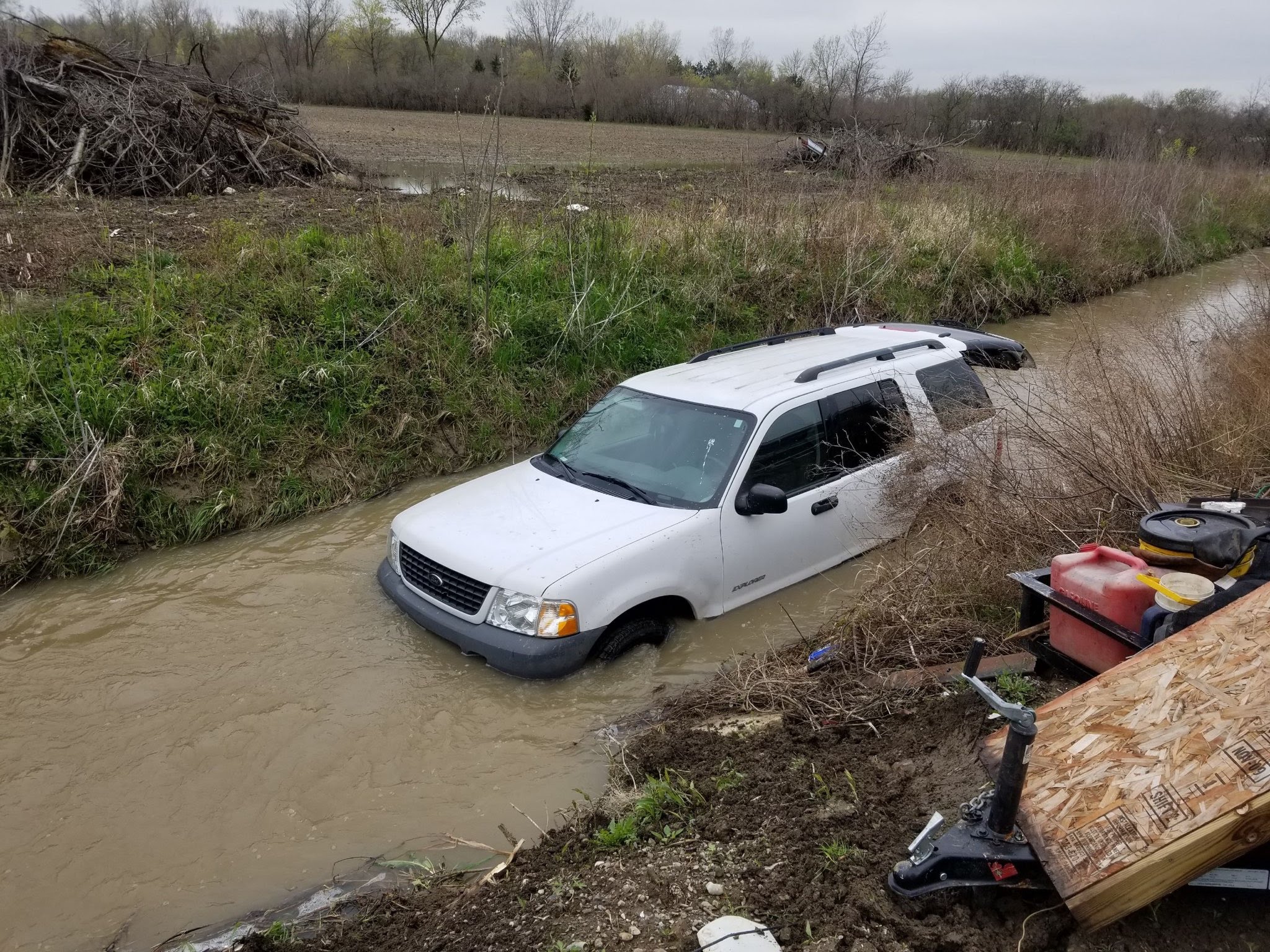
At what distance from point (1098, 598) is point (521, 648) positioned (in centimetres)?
291

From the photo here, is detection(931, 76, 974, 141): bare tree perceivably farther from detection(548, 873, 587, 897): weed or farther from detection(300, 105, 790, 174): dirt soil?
detection(548, 873, 587, 897): weed

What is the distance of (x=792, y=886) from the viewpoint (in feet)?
10.4

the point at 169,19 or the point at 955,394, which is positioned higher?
the point at 169,19

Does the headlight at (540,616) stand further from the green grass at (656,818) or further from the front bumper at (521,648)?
the green grass at (656,818)

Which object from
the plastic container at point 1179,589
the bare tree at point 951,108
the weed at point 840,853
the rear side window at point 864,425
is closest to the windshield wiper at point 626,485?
the rear side window at point 864,425

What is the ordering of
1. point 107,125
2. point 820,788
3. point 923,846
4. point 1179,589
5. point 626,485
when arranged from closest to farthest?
point 923,846 → point 1179,589 → point 820,788 → point 626,485 → point 107,125

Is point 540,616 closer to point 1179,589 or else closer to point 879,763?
point 879,763

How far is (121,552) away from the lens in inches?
293

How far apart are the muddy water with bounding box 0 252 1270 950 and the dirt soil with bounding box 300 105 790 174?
14.4m

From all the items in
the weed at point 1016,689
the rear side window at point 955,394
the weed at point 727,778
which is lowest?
the weed at point 727,778

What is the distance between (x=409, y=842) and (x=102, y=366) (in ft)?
19.9

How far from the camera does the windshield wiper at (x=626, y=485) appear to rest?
5.65 metres

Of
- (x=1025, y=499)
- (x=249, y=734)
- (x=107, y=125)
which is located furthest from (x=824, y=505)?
(x=107, y=125)

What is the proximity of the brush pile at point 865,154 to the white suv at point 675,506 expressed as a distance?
13.0 meters
